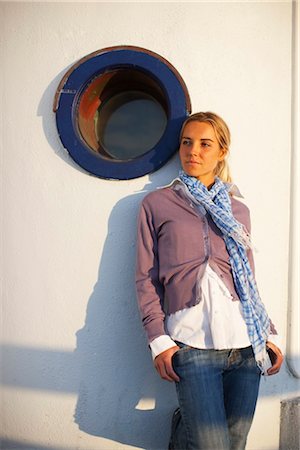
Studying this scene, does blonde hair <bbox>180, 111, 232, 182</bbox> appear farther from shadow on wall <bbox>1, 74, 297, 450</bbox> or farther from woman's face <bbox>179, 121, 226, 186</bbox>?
shadow on wall <bbox>1, 74, 297, 450</bbox>

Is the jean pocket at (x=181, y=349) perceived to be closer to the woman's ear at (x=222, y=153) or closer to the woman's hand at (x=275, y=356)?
the woman's hand at (x=275, y=356)

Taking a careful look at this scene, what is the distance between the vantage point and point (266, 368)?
1720mm

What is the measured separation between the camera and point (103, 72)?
2053mm

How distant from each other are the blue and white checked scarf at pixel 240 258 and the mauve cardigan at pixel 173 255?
0.12ft

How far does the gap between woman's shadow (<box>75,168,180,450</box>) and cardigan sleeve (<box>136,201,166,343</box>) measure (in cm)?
26

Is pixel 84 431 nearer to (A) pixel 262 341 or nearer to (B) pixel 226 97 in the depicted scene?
(A) pixel 262 341

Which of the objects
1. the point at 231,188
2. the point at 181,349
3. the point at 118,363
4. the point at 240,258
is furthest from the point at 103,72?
the point at 118,363

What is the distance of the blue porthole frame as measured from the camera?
196 centimetres

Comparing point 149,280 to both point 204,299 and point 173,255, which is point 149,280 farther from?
point 204,299

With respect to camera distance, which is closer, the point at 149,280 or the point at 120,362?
the point at 149,280

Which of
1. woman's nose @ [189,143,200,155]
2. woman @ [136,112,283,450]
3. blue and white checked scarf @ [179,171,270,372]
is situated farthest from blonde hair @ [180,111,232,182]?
blue and white checked scarf @ [179,171,270,372]

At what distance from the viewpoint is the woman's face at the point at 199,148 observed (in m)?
1.75

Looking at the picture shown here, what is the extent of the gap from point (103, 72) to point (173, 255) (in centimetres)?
107

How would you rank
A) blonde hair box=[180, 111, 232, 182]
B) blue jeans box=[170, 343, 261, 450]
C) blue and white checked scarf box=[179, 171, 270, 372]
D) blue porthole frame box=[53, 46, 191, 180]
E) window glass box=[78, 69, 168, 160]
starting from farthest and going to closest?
window glass box=[78, 69, 168, 160] → blue porthole frame box=[53, 46, 191, 180] → blonde hair box=[180, 111, 232, 182] → blue and white checked scarf box=[179, 171, 270, 372] → blue jeans box=[170, 343, 261, 450]
